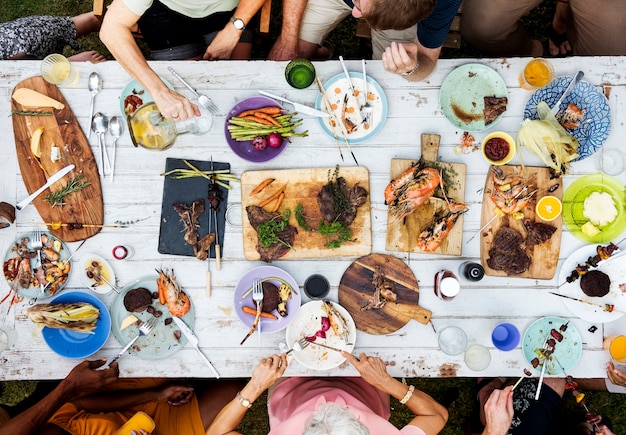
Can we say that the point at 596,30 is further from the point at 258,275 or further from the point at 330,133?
the point at 258,275

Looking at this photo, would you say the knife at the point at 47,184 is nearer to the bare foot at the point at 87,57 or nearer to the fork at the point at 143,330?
the fork at the point at 143,330

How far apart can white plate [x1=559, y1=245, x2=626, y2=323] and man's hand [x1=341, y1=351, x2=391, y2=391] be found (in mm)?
1167

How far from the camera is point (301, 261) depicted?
293cm

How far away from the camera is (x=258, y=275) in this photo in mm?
2883

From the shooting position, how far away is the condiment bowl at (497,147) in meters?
2.82

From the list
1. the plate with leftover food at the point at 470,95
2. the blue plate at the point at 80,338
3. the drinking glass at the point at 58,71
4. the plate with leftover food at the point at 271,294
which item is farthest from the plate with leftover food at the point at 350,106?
the blue plate at the point at 80,338

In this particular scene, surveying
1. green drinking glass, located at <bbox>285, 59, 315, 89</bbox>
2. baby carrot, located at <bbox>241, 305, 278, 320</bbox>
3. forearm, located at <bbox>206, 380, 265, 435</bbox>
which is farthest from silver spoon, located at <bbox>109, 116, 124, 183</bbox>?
forearm, located at <bbox>206, 380, 265, 435</bbox>

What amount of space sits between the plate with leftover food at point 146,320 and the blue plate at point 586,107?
2474 mm

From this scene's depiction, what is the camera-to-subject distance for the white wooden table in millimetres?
2904

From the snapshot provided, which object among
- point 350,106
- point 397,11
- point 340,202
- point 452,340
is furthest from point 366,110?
point 452,340

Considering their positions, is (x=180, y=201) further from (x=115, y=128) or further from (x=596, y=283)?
(x=596, y=283)

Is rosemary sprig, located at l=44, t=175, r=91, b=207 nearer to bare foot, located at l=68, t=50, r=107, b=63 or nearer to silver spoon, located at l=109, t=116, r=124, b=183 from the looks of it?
silver spoon, located at l=109, t=116, r=124, b=183

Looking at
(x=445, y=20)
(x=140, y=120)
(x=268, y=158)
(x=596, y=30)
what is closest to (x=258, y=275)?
(x=268, y=158)

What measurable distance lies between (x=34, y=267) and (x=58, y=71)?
1.19 metres
